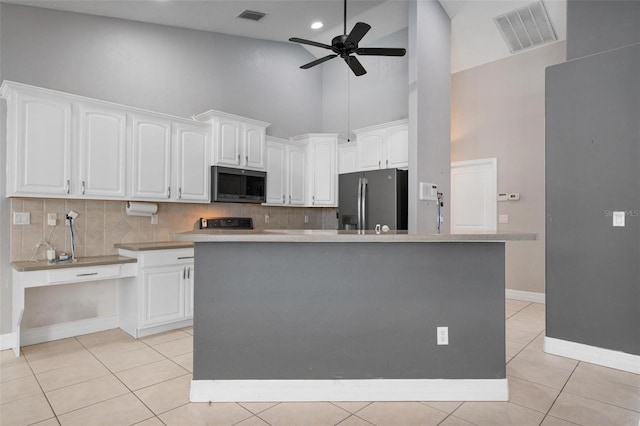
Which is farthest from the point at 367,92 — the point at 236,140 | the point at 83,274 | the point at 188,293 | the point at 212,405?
the point at 212,405

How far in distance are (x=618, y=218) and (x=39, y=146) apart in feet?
16.2

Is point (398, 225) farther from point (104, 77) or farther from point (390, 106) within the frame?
point (104, 77)

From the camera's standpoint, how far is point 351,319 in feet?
7.52

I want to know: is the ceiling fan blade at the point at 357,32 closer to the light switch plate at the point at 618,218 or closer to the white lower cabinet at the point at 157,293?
the light switch plate at the point at 618,218

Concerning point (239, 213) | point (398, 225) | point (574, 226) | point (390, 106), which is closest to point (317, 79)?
point (390, 106)

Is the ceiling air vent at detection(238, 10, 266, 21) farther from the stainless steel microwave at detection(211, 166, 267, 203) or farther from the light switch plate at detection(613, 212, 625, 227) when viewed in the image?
the light switch plate at detection(613, 212, 625, 227)

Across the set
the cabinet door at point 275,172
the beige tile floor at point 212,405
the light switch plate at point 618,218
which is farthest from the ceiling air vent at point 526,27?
the beige tile floor at point 212,405

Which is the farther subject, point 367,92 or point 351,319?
point 367,92

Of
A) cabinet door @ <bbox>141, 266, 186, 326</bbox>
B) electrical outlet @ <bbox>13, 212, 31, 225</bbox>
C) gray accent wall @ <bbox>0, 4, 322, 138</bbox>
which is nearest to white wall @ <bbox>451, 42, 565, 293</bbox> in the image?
gray accent wall @ <bbox>0, 4, 322, 138</bbox>

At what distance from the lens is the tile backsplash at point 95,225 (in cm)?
329

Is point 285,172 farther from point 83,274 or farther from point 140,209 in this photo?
point 83,274

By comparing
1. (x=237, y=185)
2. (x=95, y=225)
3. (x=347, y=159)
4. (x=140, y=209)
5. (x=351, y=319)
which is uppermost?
(x=347, y=159)

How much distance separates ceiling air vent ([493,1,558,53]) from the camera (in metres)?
4.26

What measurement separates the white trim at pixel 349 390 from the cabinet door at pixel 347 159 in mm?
3276
